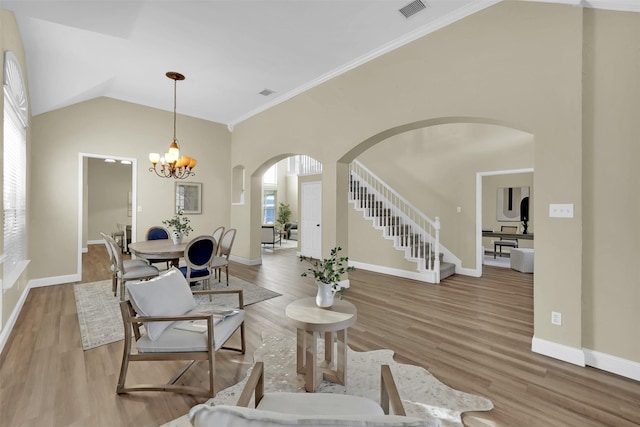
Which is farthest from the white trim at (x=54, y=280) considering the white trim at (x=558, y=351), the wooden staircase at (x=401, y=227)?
the white trim at (x=558, y=351)

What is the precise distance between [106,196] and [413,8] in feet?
35.6

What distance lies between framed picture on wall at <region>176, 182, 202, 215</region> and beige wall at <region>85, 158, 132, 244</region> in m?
5.19

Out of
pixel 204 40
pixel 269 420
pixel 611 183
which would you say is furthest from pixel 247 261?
pixel 269 420

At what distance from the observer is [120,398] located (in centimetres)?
205

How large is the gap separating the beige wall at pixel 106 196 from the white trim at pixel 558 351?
11698 millimetres

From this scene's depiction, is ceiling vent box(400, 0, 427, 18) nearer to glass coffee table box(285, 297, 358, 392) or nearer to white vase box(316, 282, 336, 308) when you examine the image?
white vase box(316, 282, 336, 308)

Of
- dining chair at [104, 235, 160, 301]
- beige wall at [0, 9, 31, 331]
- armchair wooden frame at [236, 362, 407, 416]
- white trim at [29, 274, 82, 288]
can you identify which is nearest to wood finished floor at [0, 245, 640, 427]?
beige wall at [0, 9, 31, 331]

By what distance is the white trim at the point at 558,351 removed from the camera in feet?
8.28

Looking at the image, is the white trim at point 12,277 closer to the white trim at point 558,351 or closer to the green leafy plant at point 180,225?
the green leafy plant at point 180,225

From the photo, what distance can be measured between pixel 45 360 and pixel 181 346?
1.56m

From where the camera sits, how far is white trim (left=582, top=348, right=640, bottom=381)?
7.68 feet

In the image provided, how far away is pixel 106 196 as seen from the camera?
9938 mm

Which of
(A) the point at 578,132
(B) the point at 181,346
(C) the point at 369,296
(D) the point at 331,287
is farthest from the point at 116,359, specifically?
(A) the point at 578,132

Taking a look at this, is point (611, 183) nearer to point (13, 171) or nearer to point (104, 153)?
point (13, 171)
